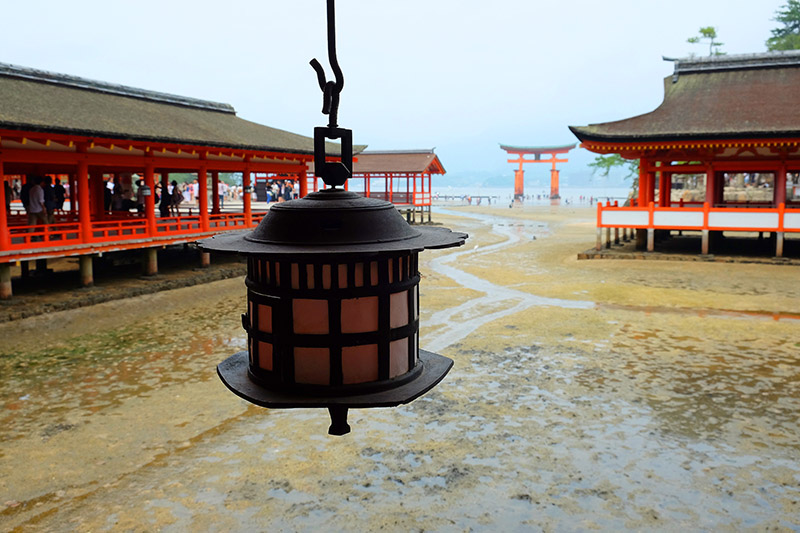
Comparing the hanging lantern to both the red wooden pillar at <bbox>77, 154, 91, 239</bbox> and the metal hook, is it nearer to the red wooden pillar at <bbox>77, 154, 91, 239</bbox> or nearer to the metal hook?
the metal hook

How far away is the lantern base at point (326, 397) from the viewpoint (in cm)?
266

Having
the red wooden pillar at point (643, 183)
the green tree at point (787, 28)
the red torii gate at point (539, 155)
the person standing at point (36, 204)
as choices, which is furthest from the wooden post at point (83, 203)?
the red torii gate at point (539, 155)

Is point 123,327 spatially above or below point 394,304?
below

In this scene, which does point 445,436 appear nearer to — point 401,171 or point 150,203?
point 150,203

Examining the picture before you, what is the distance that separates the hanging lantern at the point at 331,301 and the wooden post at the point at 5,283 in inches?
487

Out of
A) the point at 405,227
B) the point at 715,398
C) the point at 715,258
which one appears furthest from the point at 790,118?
the point at 405,227

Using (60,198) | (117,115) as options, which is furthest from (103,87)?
(60,198)

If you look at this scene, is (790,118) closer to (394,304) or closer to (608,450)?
(608,450)

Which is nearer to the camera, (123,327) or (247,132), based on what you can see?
(123,327)

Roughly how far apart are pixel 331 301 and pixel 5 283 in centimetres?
1307

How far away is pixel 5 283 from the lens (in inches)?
518

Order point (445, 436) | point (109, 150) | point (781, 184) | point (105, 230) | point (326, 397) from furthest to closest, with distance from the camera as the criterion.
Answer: point (781, 184) → point (109, 150) → point (105, 230) → point (445, 436) → point (326, 397)

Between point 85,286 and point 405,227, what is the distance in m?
14.0

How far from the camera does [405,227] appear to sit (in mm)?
2994
